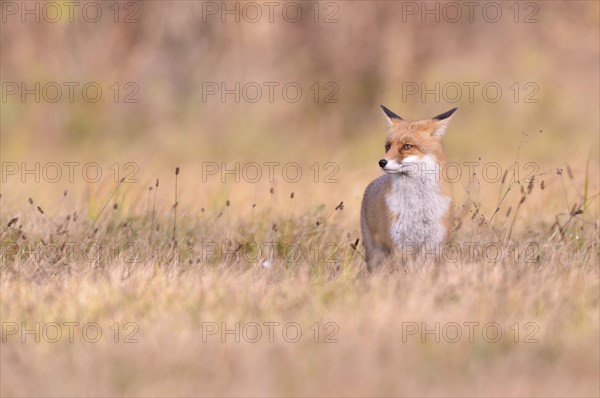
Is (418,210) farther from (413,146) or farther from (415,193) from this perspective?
(413,146)

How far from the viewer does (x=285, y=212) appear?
9.69 meters

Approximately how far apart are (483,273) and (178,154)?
9.31 metres

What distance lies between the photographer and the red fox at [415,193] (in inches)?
281

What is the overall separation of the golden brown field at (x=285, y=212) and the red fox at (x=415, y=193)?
0.55ft

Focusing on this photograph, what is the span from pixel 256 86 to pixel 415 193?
9.32 m

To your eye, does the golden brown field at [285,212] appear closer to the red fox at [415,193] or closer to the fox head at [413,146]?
the red fox at [415,193]

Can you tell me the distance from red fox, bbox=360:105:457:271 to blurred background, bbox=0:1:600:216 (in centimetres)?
785

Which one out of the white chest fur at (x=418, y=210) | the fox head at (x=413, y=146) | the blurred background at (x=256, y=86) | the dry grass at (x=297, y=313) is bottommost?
the dry grass at (x=297, y=313)

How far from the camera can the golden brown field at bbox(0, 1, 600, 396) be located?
17.3 feet

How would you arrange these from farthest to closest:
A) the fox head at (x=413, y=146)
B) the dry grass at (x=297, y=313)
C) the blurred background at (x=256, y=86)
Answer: the blurred background at (x=256, y=86) → the fox head at (x=413, y=146) → the dry grass at (x=297, y=313)

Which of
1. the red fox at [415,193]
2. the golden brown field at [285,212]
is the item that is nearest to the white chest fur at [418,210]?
the red fox at [415,193]

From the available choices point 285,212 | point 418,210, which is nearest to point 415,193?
point 418,210

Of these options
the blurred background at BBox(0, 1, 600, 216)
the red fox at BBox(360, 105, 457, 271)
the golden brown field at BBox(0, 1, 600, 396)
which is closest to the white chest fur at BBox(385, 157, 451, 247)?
the red fox at BBox(360, 105, 457, 271)

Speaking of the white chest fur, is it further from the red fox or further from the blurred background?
the blurred background
